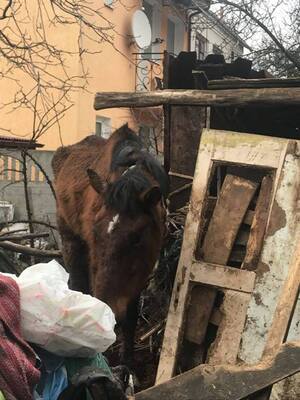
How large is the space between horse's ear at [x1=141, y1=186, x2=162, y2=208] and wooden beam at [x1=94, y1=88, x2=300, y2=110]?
2.72 ft

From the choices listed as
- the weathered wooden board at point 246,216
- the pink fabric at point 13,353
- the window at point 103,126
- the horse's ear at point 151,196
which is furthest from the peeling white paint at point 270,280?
the window at point 103,126

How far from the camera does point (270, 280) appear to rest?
4.00 meters

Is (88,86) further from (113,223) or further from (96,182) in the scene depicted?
(113,223)

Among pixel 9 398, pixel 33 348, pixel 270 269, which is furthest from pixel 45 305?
pixel 270 269

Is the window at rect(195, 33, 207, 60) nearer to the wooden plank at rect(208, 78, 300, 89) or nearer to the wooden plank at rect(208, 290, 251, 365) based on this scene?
the wooden plank at rect(208, 78, 300, 89)

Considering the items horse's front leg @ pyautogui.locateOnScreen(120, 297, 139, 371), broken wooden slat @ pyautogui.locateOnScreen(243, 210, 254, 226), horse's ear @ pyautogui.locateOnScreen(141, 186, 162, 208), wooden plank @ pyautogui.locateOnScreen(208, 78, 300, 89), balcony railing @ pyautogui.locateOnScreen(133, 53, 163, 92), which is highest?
balcony railing @ pyautogui.locateOnScreen(133, 53, 163, 92)

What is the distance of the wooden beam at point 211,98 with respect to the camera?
4.54 meters

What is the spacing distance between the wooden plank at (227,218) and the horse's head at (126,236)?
18.9 inches

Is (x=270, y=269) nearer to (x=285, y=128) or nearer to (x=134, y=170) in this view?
(x=134, y=170)

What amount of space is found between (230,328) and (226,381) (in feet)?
7.36

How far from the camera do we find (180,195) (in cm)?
655

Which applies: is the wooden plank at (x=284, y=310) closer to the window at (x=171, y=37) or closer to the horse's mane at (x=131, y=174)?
the horse's mane at (x=131, y=174)

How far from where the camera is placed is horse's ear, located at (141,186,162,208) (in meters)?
4.55

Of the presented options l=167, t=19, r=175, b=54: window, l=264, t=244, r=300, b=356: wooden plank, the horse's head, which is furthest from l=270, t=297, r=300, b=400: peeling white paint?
l=167, t=19, r=175, b=54: window
